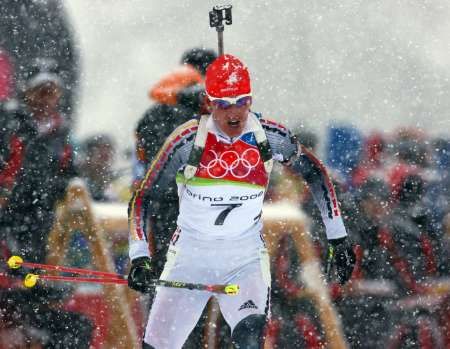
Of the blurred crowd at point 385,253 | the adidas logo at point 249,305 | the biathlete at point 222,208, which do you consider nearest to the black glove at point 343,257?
the biathlete at point 222,208

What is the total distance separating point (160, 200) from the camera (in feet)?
14.4

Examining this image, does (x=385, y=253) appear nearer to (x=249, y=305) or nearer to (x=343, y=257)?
(x=343, y=257)

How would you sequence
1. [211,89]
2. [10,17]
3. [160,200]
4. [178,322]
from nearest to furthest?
[211,89] → [178,322] → [160,200] → [10,17]

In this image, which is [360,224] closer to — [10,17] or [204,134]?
[204,134]

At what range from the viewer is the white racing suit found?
2840 millimetres

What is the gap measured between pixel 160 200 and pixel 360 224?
1.43 meters

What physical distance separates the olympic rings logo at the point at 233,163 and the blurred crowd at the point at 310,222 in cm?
156

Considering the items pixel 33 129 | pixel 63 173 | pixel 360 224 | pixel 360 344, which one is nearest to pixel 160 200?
pixel 63 173

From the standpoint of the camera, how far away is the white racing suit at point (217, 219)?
9.32ft

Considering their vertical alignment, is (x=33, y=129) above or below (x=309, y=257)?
above

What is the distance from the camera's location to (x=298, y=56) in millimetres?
4852

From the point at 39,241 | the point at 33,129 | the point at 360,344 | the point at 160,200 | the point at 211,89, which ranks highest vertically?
the point at 211,89

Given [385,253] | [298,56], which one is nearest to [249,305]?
[385,253]

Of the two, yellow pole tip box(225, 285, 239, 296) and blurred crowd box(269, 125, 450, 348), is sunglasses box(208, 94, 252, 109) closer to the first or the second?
yellow pole tip box(225, 285, 239, 296)
